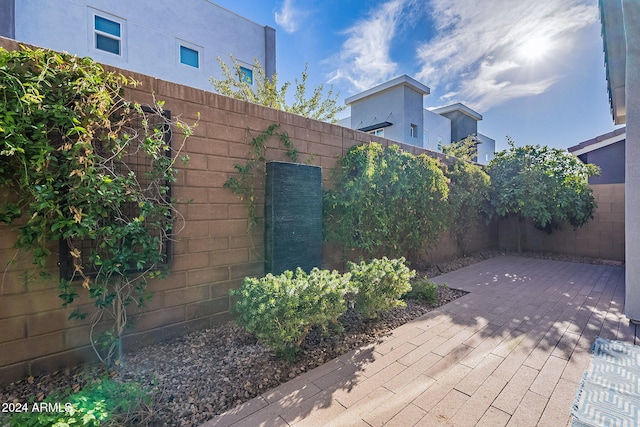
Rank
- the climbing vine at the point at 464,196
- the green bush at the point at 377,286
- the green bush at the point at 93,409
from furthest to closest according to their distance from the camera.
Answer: the climbing vine at the point at 464,196
the green bush at the point at 377,286
the green bush at the point at 93,409

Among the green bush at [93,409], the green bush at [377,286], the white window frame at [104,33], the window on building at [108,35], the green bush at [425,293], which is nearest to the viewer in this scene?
the green bush at [93,409]

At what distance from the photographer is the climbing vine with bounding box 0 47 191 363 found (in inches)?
75.8

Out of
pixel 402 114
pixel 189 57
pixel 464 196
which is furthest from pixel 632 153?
pixel 402 114

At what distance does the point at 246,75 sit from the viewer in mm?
10164

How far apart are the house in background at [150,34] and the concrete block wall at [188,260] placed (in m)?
7.02

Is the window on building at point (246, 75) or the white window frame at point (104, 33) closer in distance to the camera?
the white window frame at point (104, 33)

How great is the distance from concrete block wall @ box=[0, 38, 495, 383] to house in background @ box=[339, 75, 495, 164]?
10.9 m

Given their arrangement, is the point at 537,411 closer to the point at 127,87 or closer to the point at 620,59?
the point at 127,87

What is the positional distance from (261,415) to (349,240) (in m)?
2.71

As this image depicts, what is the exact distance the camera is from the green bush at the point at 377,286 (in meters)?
2.97

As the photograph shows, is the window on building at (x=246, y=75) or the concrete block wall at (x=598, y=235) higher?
the window on building at (x=246, y=75)

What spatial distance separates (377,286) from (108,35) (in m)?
9.73

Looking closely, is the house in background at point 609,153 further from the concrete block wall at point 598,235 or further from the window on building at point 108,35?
the window on building at point 108,35

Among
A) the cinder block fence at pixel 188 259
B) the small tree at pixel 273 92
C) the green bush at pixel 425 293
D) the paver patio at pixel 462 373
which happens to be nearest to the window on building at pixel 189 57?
the small tree at pixel 273 92
